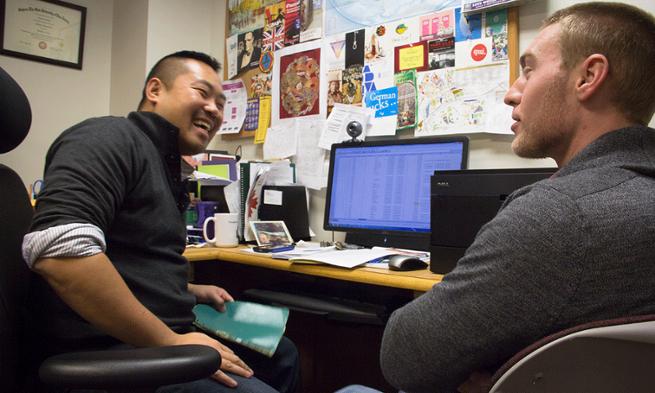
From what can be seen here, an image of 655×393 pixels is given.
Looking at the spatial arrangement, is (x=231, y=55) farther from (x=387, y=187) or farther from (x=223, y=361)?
(x=223, y=361)

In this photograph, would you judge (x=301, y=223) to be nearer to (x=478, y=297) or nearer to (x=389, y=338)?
(x=389, y=338)

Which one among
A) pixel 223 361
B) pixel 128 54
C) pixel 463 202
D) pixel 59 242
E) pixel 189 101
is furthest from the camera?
pixel 128 54

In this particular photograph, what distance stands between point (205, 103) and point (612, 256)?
3.41ft

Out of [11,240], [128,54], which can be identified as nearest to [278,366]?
[11,240]

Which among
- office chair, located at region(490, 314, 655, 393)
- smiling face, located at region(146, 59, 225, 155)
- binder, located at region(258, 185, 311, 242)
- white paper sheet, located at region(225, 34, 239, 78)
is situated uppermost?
white paper sheet, located at region(225, 34, 239, 78)

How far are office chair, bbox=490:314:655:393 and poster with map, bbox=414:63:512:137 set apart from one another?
1111mm

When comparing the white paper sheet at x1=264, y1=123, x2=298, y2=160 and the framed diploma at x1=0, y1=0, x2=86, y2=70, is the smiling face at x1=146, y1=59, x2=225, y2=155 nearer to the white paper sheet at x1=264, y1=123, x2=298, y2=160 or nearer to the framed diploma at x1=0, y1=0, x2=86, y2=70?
the white paper sheet at x1=264, y1=123, x2=298, y2=160

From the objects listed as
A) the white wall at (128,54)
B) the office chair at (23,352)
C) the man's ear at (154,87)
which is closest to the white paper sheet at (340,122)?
the man's ear at (154,87)

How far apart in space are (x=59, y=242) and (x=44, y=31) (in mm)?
1988

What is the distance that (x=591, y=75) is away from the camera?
26.5 inches

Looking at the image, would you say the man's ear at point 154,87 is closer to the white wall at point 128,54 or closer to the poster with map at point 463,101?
the poster with map at point 463,101

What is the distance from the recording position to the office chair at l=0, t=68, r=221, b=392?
643 millimetres

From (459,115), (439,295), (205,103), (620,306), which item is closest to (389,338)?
(439,295)

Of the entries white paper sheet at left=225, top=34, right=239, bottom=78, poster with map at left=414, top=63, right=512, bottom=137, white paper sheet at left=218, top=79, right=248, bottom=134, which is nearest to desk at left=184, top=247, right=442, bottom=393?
poster with map at left=414, top=63, right=512, bottom=137
